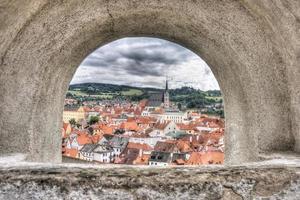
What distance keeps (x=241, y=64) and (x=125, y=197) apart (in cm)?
193

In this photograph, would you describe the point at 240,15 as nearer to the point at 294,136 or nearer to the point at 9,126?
the point at 294,136

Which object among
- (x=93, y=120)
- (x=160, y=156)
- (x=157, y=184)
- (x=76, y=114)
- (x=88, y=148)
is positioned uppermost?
(x=76, y=114)

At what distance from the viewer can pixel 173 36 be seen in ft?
14.1

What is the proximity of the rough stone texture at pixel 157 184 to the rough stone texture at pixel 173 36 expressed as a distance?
1.12 meters

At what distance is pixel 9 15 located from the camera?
10.2 feet

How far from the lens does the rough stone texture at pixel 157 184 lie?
228 cm

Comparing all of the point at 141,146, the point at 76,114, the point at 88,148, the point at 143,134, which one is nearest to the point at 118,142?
the point at 143,134

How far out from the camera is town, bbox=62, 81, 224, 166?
46.5 metres

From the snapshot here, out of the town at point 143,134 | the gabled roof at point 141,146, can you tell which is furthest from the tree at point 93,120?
the gabled roof at point 141,146

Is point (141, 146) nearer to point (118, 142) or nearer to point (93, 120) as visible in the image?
point (118, 142)

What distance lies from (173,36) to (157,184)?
7.60 ft

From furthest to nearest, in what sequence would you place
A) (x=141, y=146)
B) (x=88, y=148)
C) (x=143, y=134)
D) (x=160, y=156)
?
(x=143, y=134), (x=88, y=148), (x=141, y=146), (x=160, y=156)

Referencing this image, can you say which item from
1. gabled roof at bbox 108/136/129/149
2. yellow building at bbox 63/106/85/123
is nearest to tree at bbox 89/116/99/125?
yellow building at bbox 63/106/85/123

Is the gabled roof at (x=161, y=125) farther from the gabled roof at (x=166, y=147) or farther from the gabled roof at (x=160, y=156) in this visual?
the gabled roof at (x=160, y=156)
